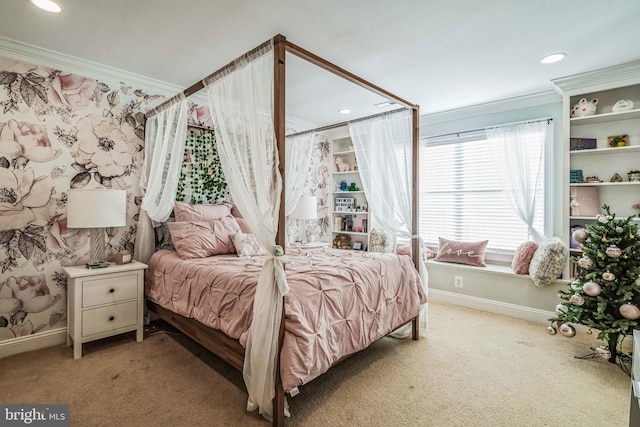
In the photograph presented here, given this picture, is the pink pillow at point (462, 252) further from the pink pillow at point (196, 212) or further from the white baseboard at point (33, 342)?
the white baseboard at point (33, 342)

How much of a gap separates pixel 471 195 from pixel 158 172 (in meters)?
3.78

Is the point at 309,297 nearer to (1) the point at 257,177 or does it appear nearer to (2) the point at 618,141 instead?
(1) the point at 257,177

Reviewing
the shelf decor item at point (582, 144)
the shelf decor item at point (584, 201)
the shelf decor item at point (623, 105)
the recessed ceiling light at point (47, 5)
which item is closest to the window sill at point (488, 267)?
the shelf decor item at point (584, 201)

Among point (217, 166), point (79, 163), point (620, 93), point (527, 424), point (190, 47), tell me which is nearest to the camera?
point (527, 424)

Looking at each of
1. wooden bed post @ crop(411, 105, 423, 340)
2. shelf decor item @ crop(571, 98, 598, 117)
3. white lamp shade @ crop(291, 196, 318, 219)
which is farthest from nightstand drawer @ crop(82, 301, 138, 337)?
shelf decor item @ crop(571, 98, 598, 117)

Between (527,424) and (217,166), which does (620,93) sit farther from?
(217,166)

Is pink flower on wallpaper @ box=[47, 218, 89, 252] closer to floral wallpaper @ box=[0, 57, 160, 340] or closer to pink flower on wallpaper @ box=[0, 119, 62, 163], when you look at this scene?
floral wallpaper @ box=[0, 57, 160, 340]

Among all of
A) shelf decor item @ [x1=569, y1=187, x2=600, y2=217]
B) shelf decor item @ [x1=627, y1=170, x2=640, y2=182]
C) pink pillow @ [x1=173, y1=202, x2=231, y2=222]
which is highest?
shelf decor item @ [x1=627, y1=170, x2=640, y2=182]

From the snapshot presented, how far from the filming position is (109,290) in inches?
103

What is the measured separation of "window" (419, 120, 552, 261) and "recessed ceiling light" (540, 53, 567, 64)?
107 centimetres

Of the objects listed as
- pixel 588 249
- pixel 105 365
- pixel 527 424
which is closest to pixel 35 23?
pixel 105 365

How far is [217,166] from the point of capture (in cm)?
371

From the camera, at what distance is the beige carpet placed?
6.01 feet

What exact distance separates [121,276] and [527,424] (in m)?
3.07
